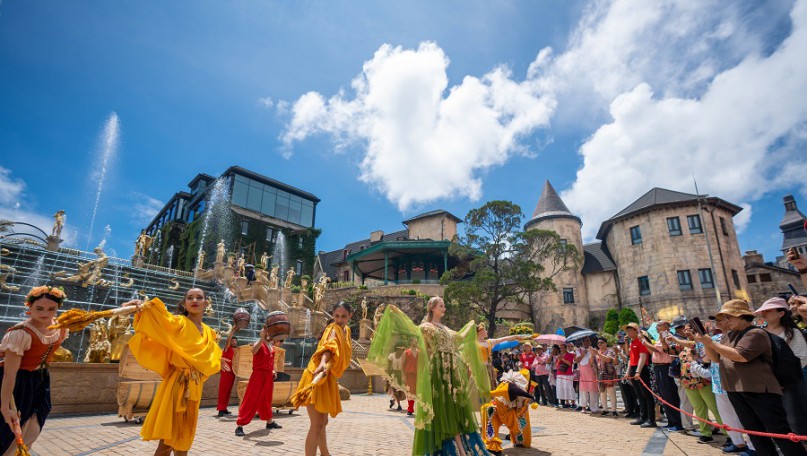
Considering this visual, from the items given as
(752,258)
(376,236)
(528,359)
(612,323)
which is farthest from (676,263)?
(376,236)

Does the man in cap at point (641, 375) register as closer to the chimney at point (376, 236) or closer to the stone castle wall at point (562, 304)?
the stone castle wall at point (562, 304)

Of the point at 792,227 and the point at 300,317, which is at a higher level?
the point at 792,227

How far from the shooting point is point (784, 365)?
3.91 meters

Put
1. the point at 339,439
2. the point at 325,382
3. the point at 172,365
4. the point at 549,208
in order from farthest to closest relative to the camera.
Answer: the point at 549,208 → the point at 339,439 → the point at 325,382 → the point at 172,365

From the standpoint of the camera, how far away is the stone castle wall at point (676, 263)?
105ft

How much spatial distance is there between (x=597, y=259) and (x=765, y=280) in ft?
45.7

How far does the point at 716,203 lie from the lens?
34.4 meters

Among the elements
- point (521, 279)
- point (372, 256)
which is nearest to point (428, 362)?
point (521, 279)

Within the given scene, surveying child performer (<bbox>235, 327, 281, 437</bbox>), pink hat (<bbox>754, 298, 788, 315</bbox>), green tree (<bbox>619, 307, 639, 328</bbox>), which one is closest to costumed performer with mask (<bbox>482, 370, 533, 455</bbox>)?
pink hat (<bbox>754, 298, 788, 315</bbox>)

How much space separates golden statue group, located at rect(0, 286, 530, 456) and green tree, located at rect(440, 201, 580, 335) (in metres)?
23.6

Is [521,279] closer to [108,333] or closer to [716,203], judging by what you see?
[716,203]

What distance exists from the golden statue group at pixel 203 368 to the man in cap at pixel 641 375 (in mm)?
4666

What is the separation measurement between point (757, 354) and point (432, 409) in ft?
10.6

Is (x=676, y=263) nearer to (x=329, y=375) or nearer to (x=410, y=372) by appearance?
(x=410, y=372)
